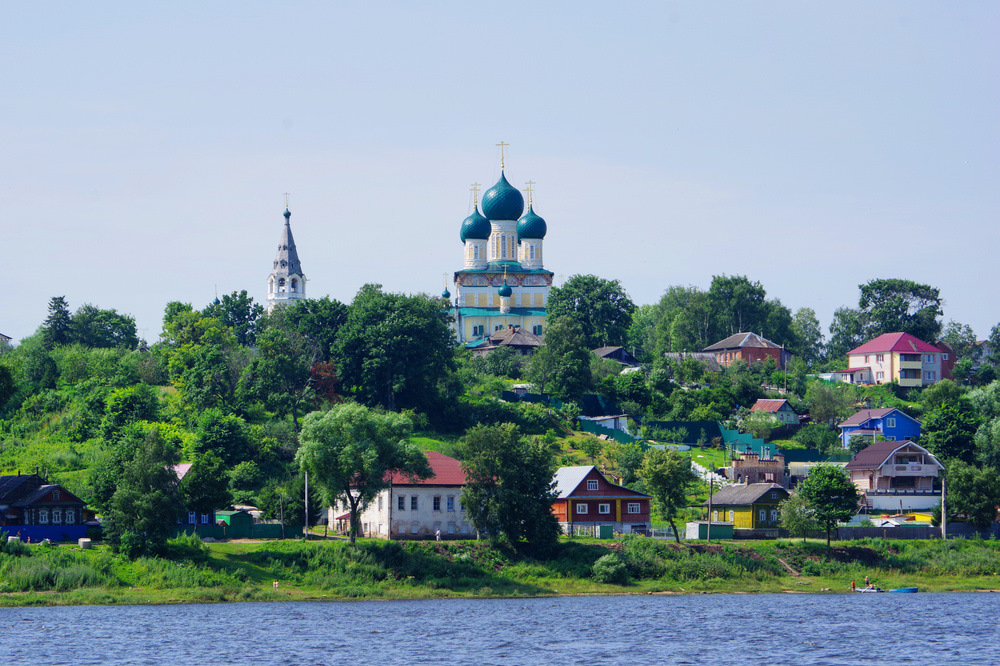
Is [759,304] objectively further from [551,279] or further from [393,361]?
[393,361]

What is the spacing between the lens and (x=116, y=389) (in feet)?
323

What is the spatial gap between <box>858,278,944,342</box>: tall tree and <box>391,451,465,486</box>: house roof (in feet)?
277

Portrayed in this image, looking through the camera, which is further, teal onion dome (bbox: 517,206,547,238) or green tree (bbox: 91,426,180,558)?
teal onion dome (bbox: 517,206,547,238)

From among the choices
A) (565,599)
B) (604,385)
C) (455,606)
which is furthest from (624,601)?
(604,385)

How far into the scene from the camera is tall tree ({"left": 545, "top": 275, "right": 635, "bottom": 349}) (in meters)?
142

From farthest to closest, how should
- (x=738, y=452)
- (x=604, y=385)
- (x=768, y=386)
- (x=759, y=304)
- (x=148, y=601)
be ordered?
(x=759, y=304), (x=768, y=386), (x=604, y=385), (x=738, y=452), (x=148, y=601)

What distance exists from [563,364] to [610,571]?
4522 centimetres

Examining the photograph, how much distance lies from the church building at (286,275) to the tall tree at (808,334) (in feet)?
186

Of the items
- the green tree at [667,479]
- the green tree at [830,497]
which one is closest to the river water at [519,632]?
the green tree at [830,497]

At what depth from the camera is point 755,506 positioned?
275 feet

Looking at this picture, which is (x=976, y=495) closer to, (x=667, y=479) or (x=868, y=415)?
(x=667, y=479)

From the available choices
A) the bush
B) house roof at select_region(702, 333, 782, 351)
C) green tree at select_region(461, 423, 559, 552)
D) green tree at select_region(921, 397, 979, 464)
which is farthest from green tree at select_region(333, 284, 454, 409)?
house roof at select_region(702, 333, 782, 351)

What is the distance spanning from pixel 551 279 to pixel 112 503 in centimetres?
9278

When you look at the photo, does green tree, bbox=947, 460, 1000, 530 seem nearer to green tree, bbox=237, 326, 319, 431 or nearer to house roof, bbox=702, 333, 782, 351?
green tree, bbox=237, 326, 319, 431
